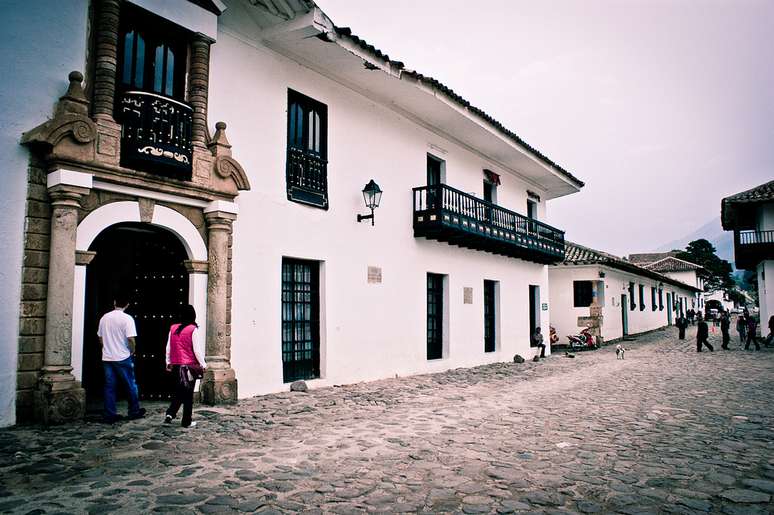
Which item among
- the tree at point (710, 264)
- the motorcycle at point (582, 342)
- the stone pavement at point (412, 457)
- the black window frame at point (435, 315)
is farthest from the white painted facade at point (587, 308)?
the tree at point (710, 264)

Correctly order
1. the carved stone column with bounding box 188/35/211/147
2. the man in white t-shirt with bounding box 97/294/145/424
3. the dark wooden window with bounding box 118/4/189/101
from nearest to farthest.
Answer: the man in white t-shirt with bounding box 97/294/145/424 < the dark wooden window with bounding box 118/4/189/101 < the carved stone column with bounding box 188/35/211/147

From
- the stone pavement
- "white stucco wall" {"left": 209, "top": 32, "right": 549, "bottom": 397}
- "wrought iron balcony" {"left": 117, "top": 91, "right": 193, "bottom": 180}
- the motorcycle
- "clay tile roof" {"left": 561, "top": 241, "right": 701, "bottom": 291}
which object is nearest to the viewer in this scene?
the stone pavement

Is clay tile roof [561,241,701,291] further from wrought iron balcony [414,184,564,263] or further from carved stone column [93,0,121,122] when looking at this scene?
carved stone column [93,0,121,122]

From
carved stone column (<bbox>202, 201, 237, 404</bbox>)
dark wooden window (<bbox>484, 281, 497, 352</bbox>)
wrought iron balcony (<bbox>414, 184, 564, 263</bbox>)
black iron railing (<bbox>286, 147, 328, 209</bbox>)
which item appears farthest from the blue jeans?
dark wooden window (<bbox>484, 281, 497, 352</bbox>)

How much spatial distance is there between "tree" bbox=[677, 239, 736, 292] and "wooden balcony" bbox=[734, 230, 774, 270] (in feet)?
134

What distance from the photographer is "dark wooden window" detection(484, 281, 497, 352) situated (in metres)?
15.3

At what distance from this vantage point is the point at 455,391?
9688 mm

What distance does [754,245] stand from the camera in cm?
2092

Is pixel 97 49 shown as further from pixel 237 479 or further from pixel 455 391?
pixel 455 391

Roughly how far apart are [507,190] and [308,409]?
11.3m

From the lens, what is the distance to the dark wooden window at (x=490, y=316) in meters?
15.3

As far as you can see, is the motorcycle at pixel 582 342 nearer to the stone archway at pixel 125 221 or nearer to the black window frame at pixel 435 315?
the black window frame at pixel 435 315

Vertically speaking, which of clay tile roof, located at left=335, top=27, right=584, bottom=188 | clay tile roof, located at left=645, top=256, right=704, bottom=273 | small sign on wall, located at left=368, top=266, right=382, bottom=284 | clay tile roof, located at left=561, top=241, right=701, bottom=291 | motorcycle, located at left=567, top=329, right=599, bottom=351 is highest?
clay tile roof, located at left=335, top=27, right=584, bottom=188

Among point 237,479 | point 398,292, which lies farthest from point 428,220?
point 237,479
